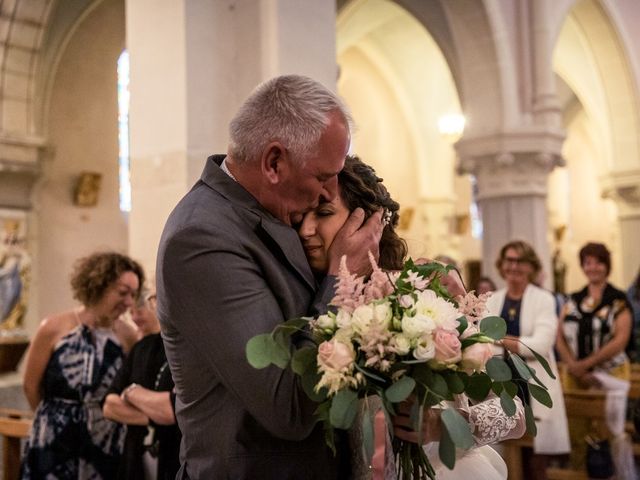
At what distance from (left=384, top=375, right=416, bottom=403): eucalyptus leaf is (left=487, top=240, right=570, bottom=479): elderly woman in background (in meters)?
3.78

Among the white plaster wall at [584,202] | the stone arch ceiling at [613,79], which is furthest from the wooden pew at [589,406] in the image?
Answer: the white plaster wall at [584,202]

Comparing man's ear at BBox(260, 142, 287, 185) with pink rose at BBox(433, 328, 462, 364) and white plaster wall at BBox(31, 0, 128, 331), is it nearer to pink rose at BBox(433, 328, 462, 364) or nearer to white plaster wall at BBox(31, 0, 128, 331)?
pink rose at BBox(433, 328, 462, 364)

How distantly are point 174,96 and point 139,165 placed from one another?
445 millimetres

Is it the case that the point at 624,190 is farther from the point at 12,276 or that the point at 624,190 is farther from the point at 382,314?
the point at 382,314

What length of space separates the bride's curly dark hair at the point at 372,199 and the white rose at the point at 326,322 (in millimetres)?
433

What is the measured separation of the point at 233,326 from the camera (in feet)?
5.55

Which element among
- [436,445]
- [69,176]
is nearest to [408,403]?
[436,445]

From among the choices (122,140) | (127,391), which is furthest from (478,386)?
(122,140)

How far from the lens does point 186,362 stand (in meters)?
1.84

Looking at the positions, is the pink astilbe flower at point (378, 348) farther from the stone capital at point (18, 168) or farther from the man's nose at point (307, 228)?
the stone capital at point (18, 168)

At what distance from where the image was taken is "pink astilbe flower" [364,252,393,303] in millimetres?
1729

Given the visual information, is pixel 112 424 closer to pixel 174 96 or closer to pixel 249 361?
pixel 174 96

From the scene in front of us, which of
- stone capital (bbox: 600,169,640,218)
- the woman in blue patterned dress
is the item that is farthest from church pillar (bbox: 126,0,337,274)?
stone capital (bbox: 600,169,640,218)

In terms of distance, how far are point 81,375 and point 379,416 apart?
2.51 m
